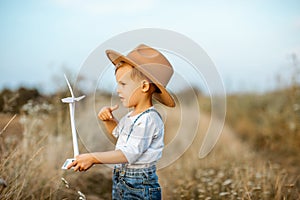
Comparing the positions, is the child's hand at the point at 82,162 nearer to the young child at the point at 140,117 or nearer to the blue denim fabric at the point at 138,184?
the young child at the point at 140,117

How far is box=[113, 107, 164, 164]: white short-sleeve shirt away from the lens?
243cm

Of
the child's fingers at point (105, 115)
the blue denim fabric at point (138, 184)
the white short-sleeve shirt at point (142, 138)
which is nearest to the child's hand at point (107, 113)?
the child's fingers at point (105, 115)

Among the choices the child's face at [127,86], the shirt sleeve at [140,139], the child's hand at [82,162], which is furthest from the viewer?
the child's face at [127,86]

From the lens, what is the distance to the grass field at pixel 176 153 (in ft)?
11.1

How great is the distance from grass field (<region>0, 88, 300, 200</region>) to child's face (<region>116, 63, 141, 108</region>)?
0.33 m

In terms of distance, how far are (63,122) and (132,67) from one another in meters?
3.70

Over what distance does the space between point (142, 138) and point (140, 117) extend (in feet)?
0.50

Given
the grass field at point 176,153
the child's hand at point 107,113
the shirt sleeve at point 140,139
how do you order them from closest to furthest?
the shirt sleeve at point 140,139, the child's hand at point 107,113, the grass field at point 176,153

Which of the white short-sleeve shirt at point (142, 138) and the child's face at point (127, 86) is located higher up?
the child's face at point (127, 86)

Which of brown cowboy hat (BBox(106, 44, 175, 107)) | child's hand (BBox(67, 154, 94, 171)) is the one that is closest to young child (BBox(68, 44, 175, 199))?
brown cowboy hat (BBox(106, 44, 175, 107))

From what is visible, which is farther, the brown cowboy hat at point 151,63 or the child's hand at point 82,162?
the brown cowboy hat at point 151,63

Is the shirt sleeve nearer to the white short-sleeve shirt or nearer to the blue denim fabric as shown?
the white short-sleeve shirt

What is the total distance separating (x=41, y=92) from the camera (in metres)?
6.09

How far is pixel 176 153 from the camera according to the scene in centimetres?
313
